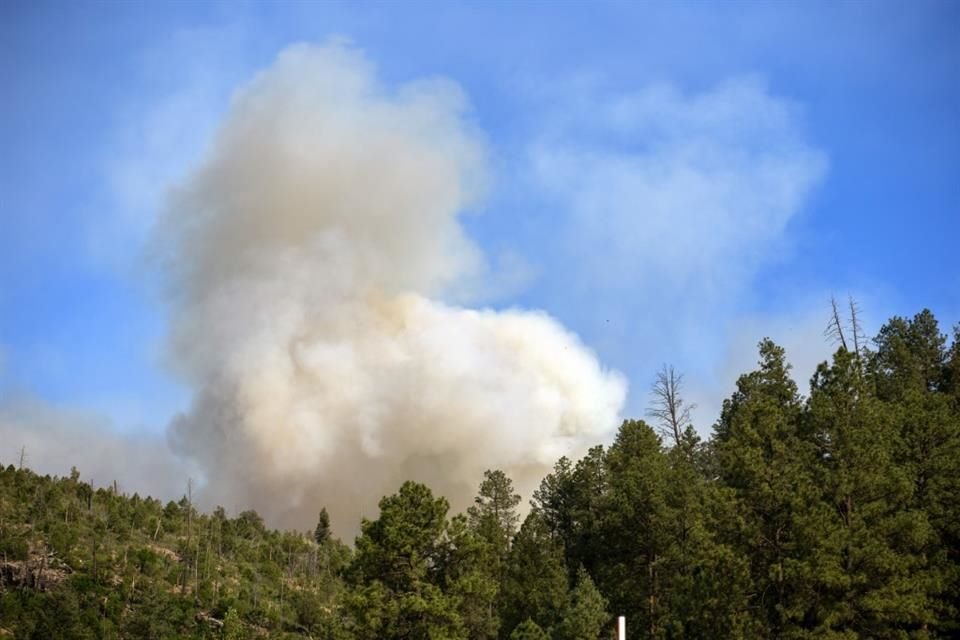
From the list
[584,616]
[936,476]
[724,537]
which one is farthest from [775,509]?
[584,616]

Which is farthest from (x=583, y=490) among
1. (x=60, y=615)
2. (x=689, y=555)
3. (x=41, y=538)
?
(x=41, y=538)

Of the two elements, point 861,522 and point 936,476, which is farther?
point 936,476

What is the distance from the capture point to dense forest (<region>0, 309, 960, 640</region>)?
115 feet

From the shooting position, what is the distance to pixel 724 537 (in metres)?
38.3

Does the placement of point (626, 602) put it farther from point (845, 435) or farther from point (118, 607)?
Answer: point (118, 607)

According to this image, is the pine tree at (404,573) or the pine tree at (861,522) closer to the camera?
the pine tree at (861,522)

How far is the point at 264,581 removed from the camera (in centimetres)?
13462

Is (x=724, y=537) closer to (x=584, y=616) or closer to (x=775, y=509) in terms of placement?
(x=775, y=509)

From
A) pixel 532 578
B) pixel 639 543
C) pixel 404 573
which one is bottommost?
pixel 404 573

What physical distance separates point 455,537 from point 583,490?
24.1 metres

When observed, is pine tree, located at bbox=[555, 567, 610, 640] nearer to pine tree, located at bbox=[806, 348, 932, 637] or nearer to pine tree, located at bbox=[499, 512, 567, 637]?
pine tree, located at bbox=[499, 512, 567, 637]

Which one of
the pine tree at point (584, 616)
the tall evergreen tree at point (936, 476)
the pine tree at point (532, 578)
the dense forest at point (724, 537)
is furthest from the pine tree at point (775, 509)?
the pine tree at point (532, 578)

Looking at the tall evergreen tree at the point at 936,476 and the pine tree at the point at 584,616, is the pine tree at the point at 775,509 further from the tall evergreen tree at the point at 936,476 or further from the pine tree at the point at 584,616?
the pine tree at the point at 584,616

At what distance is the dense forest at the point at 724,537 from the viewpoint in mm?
35031
